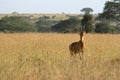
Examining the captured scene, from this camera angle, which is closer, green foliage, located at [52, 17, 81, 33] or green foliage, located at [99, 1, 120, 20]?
green foliage, located at [99, 1, 120, 20]

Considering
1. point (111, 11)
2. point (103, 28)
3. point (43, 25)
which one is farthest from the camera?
point (43, 25)

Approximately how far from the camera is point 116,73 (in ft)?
19.9

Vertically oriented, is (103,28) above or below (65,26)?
above

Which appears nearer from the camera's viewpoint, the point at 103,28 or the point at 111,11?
the point at 103,28

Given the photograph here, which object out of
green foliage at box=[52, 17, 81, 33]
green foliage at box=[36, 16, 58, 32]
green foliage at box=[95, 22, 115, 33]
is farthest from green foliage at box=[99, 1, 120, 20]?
green foliage at box=[36, 16, 58, 32]

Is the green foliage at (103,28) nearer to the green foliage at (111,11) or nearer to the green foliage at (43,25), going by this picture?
the green foliage at (111,11)

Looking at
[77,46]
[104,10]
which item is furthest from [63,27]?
[77,46]

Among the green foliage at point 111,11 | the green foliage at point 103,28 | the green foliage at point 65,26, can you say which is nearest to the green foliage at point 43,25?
the green foliage at point 65,26

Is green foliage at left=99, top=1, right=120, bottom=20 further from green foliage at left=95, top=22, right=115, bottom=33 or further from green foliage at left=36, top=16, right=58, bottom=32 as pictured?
green foliage at left=36, top=16, right=58, bottom=32

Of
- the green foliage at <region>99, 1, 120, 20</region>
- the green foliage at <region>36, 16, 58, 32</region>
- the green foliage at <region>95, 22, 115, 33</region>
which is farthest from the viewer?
the green foliage at <region>36, 16, 58, 32</region>

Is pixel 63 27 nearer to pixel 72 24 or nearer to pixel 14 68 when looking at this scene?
pixel 72 24

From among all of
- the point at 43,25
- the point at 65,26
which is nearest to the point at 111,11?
the point at 65,26

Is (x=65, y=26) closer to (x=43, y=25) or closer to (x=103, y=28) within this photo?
(x=43, y=25)

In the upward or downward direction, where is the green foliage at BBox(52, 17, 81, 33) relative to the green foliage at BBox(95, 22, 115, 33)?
downward
